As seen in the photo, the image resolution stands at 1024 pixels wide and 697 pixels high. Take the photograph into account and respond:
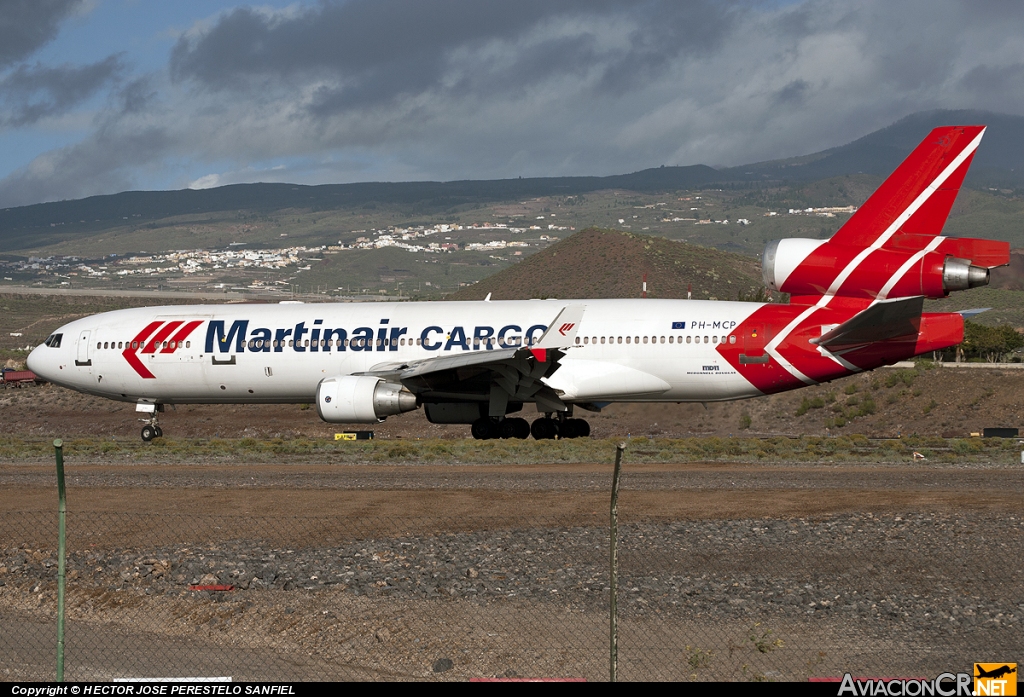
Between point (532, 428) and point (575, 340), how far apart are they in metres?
3.28

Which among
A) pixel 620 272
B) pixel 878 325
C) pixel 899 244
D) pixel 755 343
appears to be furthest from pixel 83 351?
pixel 620 272

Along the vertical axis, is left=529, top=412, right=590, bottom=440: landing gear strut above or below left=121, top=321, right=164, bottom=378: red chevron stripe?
below

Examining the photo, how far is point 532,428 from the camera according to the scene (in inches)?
1300

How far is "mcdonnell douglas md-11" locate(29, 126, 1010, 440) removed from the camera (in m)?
28.9

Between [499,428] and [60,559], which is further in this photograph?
[499,428]

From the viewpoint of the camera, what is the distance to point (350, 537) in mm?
17438

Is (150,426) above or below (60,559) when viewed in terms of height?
below

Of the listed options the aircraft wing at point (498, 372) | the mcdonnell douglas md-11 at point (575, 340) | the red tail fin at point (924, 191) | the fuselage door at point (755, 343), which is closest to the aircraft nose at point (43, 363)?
the mcdonnell douglas md-11 at point (575, 340)

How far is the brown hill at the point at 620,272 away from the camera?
95875mm

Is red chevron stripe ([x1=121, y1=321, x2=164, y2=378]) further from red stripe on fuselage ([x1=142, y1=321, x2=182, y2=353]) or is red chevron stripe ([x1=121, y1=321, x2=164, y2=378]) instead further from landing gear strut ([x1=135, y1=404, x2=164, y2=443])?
landing gear strut ([x1=135, y1=404, x2=164, y2=443])

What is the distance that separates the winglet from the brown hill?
6036cm

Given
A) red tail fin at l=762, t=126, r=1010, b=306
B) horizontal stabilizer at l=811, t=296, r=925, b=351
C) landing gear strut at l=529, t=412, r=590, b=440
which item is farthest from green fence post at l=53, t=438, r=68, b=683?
landing gear strut at l=529, t=412, r=590, b=440

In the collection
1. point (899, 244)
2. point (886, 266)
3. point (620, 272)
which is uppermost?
point (620, 272)

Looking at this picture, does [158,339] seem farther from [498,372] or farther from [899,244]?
[899,244]
